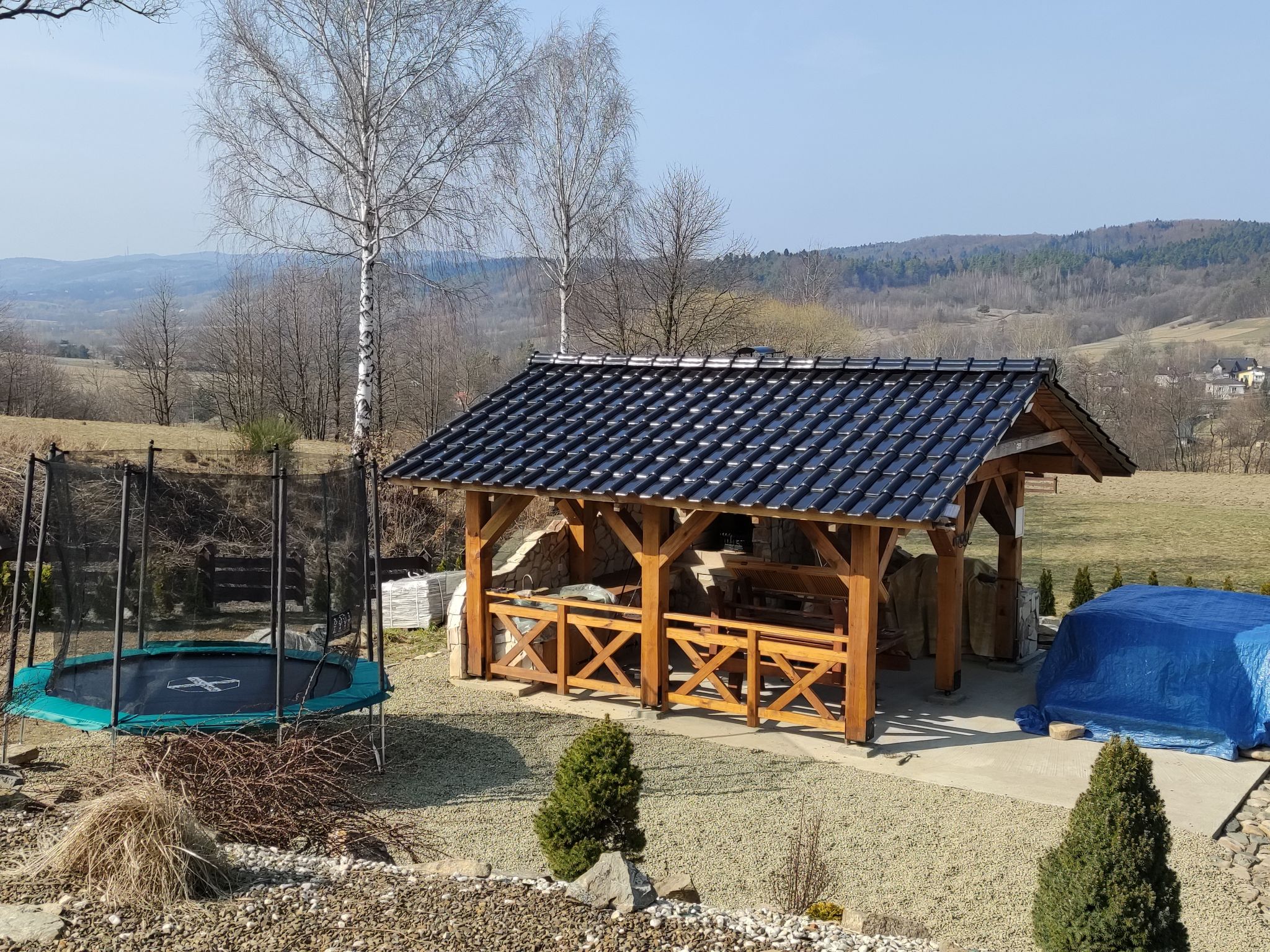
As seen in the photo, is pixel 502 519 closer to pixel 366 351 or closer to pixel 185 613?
pixel 185 613

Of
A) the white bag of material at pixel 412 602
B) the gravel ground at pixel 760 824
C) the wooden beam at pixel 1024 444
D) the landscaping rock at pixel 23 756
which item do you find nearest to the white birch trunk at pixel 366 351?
the white bag of material at pixel 412 602

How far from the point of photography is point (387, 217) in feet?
63.5

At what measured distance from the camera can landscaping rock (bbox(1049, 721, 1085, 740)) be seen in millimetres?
9453

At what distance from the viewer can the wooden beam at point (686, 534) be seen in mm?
9656

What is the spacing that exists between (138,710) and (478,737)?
268cm

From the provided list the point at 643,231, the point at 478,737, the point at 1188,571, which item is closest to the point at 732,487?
the point at 478,737

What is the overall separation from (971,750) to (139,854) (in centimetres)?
665

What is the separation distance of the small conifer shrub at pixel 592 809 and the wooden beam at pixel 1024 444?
173 inches

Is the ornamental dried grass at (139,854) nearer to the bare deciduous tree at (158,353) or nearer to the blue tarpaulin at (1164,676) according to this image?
the blue tarpaulin at (1164,676)

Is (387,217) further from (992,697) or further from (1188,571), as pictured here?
(1188,571)

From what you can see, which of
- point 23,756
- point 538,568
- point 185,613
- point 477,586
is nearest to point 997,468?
point 538,568

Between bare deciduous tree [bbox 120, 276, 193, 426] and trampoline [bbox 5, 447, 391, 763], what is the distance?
29.4 m

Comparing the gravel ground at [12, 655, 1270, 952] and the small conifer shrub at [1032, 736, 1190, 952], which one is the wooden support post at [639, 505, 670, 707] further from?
the small conifer shrub at [1032, 736, 1190, 952]

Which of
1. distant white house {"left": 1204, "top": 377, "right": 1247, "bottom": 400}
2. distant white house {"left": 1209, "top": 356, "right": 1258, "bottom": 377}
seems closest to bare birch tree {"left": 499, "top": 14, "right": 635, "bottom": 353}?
distant white house {"left": 1204, "top": 377, "right": 1247, "bottom": 400}
